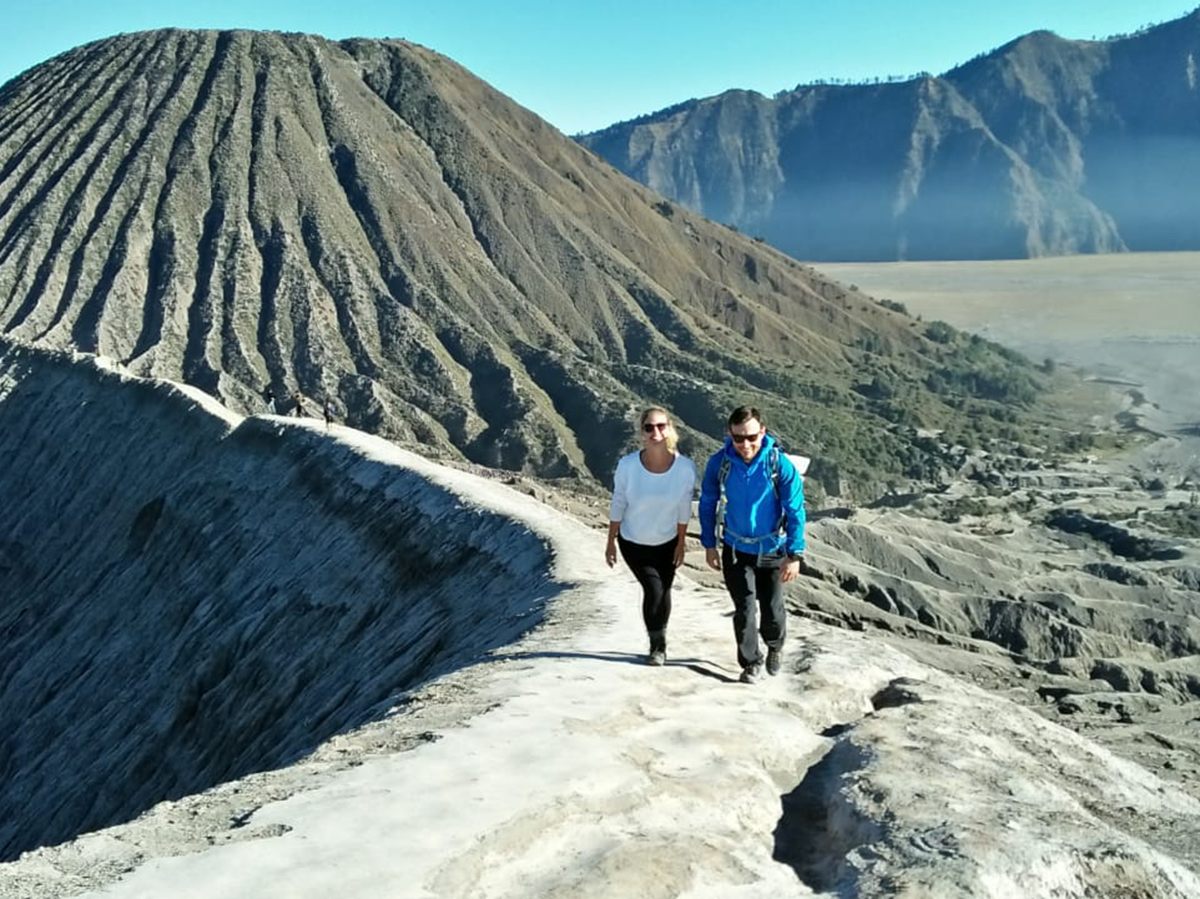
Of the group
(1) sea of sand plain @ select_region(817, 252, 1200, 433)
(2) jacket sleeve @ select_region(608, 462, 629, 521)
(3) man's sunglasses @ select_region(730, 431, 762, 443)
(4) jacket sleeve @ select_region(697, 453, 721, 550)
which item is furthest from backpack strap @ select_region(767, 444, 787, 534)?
(1) sea of sand plain @ select_region(817, 252, 1200, 433)

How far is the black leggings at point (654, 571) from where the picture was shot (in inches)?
338

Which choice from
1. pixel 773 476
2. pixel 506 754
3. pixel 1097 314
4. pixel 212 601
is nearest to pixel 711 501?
pixel 773 476

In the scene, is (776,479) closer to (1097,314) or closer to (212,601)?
(212,601)

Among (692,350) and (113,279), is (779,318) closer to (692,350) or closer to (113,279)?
(692,350)

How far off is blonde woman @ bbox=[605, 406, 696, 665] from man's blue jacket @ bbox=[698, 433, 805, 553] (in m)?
0.27

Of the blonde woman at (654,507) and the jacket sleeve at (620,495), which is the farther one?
the jacket sleeve at (620,495)

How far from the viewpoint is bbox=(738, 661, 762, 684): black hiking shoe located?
28.6 ft

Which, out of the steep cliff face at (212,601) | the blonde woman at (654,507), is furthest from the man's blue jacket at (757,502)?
the steep cliff face at (212,601)

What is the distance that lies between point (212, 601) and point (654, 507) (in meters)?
13.6

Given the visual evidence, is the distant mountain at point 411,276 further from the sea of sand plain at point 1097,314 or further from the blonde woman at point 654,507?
the blonde woman at point 654,507

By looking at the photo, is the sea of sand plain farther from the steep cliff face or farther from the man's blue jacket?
the man's blue jacket

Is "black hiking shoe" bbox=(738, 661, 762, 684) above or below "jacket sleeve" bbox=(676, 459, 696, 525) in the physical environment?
below

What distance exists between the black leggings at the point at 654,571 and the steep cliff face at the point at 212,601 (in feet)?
7.40

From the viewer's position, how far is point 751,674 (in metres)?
8.74
